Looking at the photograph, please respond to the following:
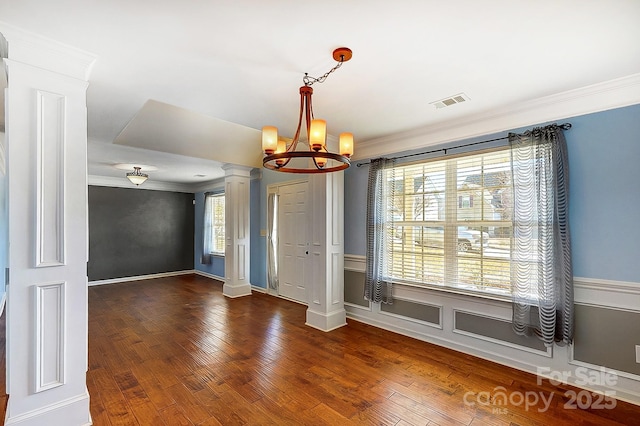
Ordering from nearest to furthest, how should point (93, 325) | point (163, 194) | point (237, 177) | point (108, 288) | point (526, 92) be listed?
point (526, 92) < point (93, 325) < point (237, 177) < point (108, 288) < point (163, 194)

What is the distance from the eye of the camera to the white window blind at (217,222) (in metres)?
7.43

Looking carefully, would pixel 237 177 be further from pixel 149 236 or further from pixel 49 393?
pixel 49 393

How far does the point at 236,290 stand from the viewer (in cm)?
562

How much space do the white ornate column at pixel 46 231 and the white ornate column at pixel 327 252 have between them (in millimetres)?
2475

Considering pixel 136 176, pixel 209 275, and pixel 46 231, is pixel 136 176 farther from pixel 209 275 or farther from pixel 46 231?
pixel 46 231

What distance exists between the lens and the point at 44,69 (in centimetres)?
188

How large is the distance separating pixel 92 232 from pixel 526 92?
832cm

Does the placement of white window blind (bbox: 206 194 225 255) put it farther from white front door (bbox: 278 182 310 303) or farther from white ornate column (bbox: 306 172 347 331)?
white ornate column (bbox: 306 172 347 331)

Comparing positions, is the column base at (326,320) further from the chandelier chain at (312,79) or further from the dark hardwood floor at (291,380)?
the chandelier chain at (312,79)

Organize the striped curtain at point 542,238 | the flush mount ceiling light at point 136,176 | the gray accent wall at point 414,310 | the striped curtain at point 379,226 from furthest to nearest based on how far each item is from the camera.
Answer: the flush mount ceiling light at point 136,176 → the striped curtain at point 379,226 → the gray accent wall at point 414,310 → the striped curtain at point 542,238

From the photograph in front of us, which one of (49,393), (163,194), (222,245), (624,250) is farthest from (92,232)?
(624,250)

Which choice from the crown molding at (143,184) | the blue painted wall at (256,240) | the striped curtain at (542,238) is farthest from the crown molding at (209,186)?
the striped curtain at (542,238)

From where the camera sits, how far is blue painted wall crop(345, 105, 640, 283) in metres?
2.34

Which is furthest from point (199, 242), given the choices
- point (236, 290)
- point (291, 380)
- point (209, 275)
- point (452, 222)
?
point (452, 222)
